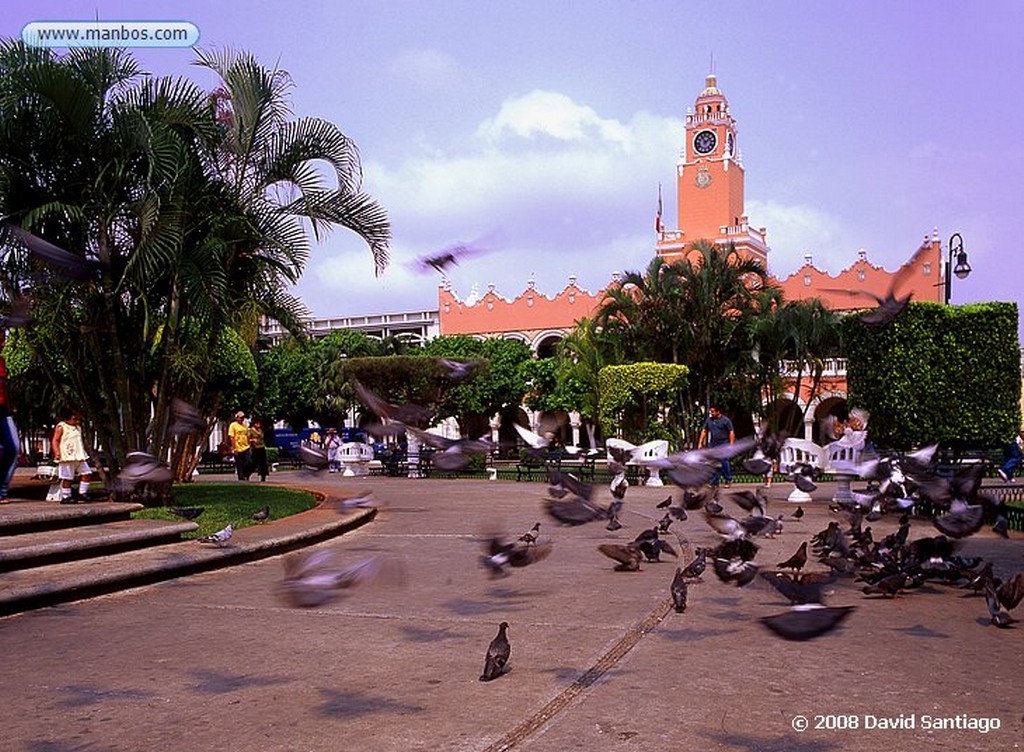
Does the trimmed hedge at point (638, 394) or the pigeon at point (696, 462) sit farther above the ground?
the trimmed hedge at point (638, 394)

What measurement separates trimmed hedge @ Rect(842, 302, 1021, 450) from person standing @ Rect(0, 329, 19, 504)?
12158 millimetres

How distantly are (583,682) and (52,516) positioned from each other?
254 inches

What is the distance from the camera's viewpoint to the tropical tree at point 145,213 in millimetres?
10086

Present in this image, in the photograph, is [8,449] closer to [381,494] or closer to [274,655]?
[274,655]

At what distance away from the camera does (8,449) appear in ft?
31.7

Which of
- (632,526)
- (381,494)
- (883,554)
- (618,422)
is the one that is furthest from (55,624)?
(618,422)

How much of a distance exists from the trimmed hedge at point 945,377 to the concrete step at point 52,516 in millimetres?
11319

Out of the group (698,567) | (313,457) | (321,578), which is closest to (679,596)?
(698,567)

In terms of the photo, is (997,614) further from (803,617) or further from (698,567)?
(698,567)

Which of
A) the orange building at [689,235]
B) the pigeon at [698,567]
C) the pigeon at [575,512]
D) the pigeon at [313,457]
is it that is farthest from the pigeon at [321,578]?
the orange building at [689,235]

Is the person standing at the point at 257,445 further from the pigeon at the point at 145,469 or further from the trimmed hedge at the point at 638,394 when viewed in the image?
the pigeon at the point at 145,469

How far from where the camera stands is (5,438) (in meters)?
9.27

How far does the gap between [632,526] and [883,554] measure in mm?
4504

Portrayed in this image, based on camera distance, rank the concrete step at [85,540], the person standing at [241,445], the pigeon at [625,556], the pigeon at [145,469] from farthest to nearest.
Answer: the person standing at [241,445]
the pigeon at [145,469]
the pigeon at [625,556]
the concrete step at [85,540]
